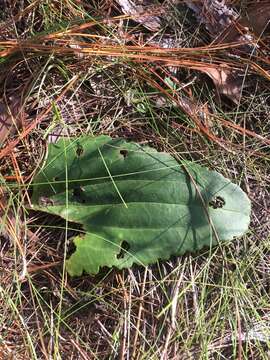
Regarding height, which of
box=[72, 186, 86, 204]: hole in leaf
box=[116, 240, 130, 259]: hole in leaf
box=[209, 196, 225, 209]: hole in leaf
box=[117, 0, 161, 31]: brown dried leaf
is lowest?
box=[116, 240, 130, 259]: hole in leaf

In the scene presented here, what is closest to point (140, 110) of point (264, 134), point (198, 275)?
point (264, 134)

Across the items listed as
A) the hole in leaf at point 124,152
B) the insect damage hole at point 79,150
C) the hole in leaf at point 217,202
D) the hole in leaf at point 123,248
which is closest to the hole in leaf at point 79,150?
the insect damage hole at point 79,150

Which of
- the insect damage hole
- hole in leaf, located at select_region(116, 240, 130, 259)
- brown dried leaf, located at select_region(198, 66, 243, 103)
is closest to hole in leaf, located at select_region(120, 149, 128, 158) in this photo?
the insect damage hole

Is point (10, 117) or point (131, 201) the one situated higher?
point (10, 117)

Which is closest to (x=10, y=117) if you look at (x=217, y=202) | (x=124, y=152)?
(x=124, y=152)

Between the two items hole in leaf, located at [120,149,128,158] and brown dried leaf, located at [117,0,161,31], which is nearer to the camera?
hole in leaf, located at [120,149,128,158]

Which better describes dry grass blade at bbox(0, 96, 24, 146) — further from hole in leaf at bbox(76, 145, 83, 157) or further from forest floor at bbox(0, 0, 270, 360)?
hole in leaf at bbox(76, 145, 83, 157)

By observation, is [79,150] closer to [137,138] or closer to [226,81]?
[137,138]
